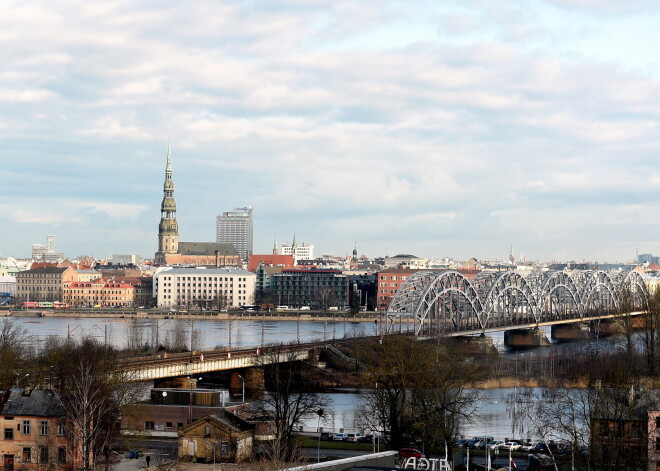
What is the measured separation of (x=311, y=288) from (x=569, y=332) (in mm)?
56769

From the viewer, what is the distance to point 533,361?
6881 centimetres

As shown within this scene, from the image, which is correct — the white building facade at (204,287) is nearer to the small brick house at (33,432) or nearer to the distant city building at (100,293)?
the distant city building at (100,293)

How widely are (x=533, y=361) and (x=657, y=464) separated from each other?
39735 mm

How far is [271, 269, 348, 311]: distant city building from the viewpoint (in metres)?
148

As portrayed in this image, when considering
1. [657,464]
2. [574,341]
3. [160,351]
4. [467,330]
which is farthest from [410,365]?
[574,341]

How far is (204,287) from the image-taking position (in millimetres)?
157625

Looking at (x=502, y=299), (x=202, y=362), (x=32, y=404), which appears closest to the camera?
(x=32, y=404)

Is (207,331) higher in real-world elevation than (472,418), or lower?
higher

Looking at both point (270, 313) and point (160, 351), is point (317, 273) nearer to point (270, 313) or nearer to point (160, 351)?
point (270, 313)

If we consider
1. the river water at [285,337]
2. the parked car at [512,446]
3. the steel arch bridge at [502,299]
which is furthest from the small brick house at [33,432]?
the steel arch bridge at [502,299]

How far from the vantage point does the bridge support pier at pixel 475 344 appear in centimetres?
7552

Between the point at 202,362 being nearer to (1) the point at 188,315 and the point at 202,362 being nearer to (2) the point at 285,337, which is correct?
(2) the point at 285,337

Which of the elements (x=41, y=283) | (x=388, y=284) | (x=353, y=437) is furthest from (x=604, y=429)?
(x=41, y=283)

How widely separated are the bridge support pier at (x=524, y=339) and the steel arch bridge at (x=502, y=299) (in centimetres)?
98
